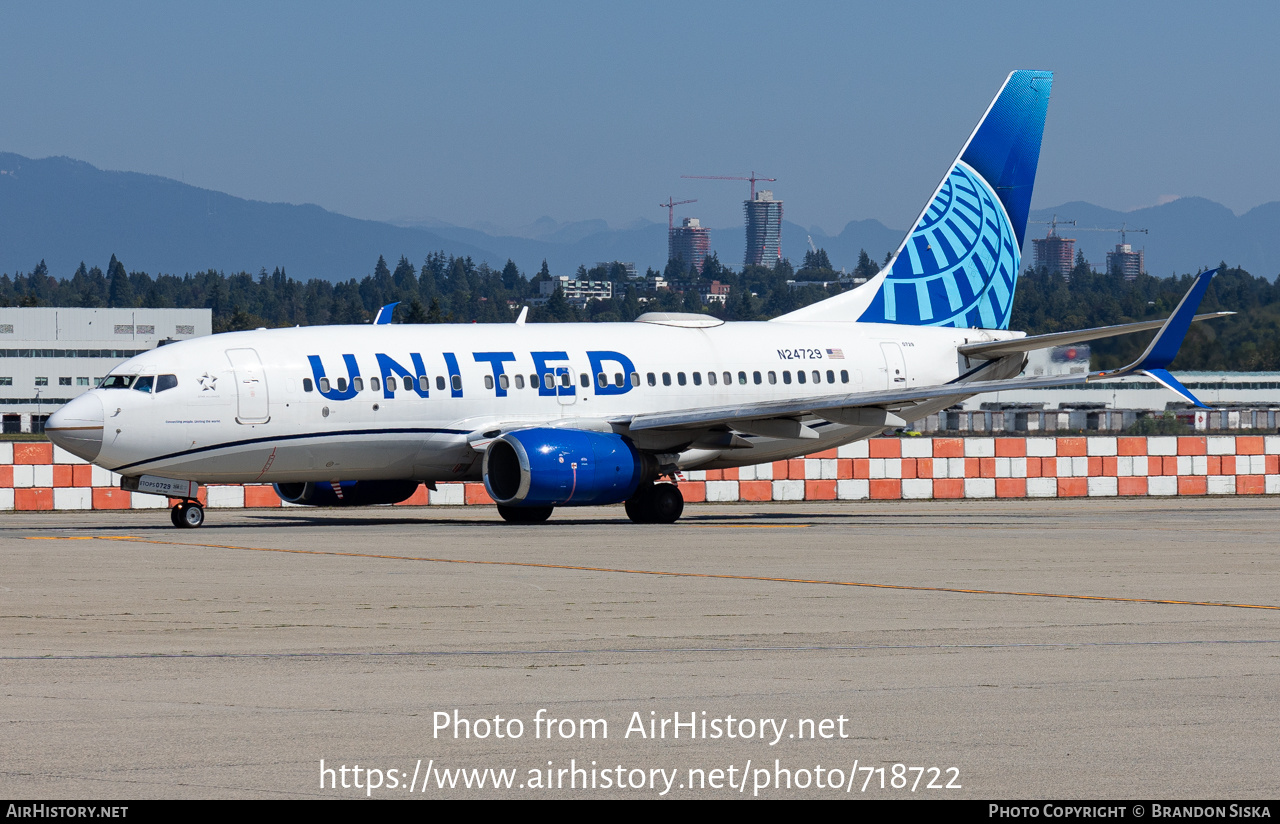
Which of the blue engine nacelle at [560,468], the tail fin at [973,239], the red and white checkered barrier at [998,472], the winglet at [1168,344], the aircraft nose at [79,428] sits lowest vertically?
the red and white checkered barrier at [998,472]

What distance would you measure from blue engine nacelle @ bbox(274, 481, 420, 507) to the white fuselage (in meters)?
1.59

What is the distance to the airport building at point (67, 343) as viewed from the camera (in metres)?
173

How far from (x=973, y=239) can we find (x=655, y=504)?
1176 centimetres

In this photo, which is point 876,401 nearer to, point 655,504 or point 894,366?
point 655,504

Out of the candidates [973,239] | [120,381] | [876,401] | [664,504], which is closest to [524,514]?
[664,504]

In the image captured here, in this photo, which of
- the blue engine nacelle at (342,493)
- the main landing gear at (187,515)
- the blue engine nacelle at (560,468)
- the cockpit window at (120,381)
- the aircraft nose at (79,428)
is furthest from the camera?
the blue engine nacelle at (342,493)

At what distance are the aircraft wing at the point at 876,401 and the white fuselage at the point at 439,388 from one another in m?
0.94

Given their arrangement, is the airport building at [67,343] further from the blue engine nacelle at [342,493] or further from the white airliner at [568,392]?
the white airliner at [568,392]

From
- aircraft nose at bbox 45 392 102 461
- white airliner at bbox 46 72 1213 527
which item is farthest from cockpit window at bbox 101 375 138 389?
aircraft nose at bbox 45 392 102 461

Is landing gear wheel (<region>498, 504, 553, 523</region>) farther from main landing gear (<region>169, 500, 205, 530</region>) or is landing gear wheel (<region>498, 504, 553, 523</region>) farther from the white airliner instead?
main landing gear (<region>169, 500, 205, 530</region>)

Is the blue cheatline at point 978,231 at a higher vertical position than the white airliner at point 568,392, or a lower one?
higher

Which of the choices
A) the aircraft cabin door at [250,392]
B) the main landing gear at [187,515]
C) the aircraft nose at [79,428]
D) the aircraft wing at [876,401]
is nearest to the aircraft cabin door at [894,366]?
the aircraft wing at [876,401]

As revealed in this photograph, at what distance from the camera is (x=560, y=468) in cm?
2956
